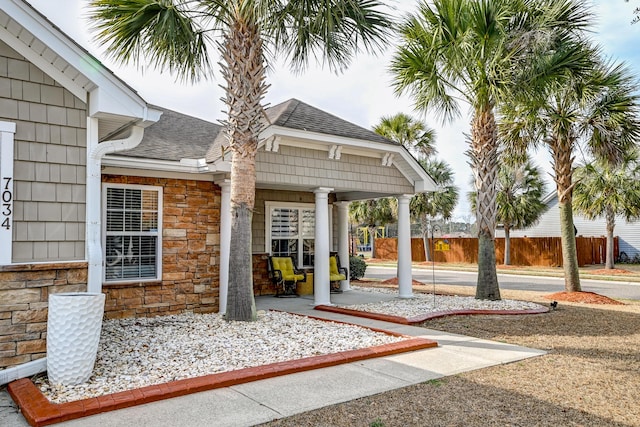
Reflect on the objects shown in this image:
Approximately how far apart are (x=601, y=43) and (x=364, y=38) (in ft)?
23.8

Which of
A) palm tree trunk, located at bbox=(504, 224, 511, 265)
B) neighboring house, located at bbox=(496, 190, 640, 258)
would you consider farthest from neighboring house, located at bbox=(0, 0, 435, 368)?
neighboring house, located at bbox=(496, 190, 640, 258)

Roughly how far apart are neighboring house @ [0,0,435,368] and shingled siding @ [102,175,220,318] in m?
0.02

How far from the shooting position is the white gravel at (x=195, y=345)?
481 centimetres

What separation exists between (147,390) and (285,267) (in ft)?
23.8

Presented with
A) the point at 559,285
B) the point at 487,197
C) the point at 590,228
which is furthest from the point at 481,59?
the point at 590,228

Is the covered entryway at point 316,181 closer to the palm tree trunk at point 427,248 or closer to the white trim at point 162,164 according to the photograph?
the white trim at point 162,164

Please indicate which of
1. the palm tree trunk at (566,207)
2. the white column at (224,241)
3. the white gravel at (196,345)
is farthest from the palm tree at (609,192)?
the white column at (224,241)

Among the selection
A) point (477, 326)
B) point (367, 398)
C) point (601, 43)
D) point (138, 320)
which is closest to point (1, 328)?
point (138, 320)

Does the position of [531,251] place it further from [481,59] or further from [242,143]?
[242,143]

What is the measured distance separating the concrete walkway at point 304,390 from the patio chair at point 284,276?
5.07 meters

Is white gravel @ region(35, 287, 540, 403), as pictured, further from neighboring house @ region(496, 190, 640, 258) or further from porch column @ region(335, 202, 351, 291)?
neighboring house @ region(496, 190, 640, 258)

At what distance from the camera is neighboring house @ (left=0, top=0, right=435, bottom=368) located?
5035mm

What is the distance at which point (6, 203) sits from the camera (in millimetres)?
4934

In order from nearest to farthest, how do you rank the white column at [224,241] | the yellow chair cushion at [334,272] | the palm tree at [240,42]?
the palm tree at [240,42]
the white column at [224,241]
the yellow chair cushion at [334,272]
